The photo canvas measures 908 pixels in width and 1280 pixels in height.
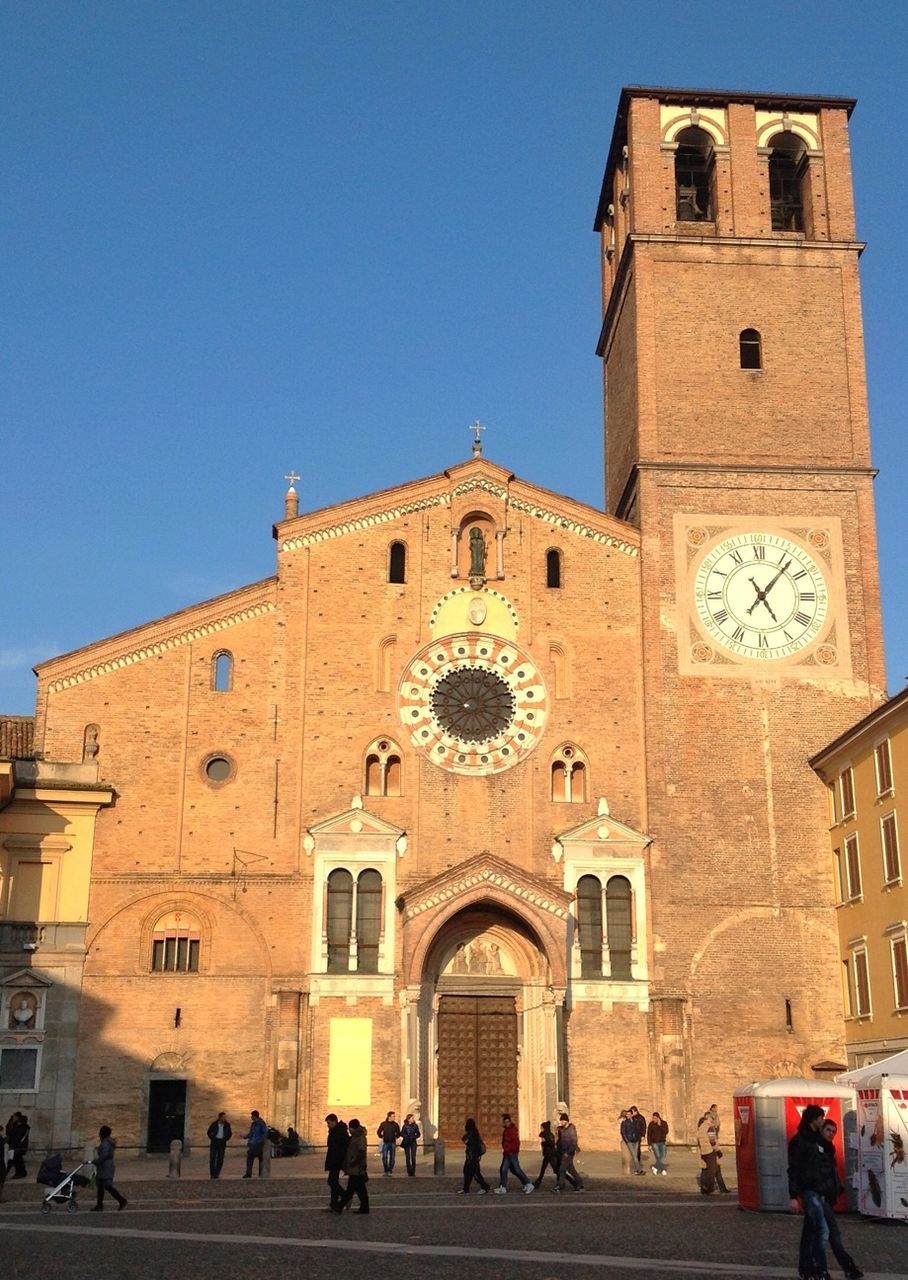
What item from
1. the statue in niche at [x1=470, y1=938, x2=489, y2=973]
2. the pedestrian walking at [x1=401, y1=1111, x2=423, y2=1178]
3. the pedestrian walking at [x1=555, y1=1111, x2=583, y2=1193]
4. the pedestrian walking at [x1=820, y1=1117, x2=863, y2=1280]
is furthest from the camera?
the statue in niche at [x1=470, y1=938, x2=489, y2=973]

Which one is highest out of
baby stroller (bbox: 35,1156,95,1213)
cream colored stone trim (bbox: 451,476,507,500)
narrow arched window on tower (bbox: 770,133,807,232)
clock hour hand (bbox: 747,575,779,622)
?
narrow arched window on tower (bbox: 770,133,807,232)

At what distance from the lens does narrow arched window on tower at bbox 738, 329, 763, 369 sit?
115ft

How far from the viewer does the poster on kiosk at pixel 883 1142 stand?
18000mm

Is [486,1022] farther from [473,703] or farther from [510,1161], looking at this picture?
[510,1161]

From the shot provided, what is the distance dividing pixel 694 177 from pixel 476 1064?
2198 centimetres

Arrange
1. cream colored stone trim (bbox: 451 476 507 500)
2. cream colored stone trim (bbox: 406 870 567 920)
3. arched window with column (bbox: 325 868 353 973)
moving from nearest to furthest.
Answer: cream colored stone trim (bbox: 406 870 567 920)
arched window with column (bbox: 325 868 353 973)
cream colored stone trim (bbox: 451 476 507 500)

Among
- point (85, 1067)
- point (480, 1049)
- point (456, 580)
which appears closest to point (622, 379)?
point (456, 580)

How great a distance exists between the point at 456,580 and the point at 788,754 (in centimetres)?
806

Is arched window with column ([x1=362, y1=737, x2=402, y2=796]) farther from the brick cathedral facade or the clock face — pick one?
the clock face

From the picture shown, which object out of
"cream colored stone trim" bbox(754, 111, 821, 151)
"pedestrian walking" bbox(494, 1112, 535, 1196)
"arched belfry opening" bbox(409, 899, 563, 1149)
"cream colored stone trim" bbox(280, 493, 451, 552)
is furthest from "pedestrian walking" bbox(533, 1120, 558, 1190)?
"cream colored stone trim" bbox(754, 111, 821, 151)

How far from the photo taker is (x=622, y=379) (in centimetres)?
3725

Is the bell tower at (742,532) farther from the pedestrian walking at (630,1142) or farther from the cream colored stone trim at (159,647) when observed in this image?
the cream colored stone trim at (159,647)

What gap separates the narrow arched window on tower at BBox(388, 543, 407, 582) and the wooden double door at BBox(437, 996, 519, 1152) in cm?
906

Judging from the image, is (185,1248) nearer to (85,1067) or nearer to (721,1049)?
(85,1067)
